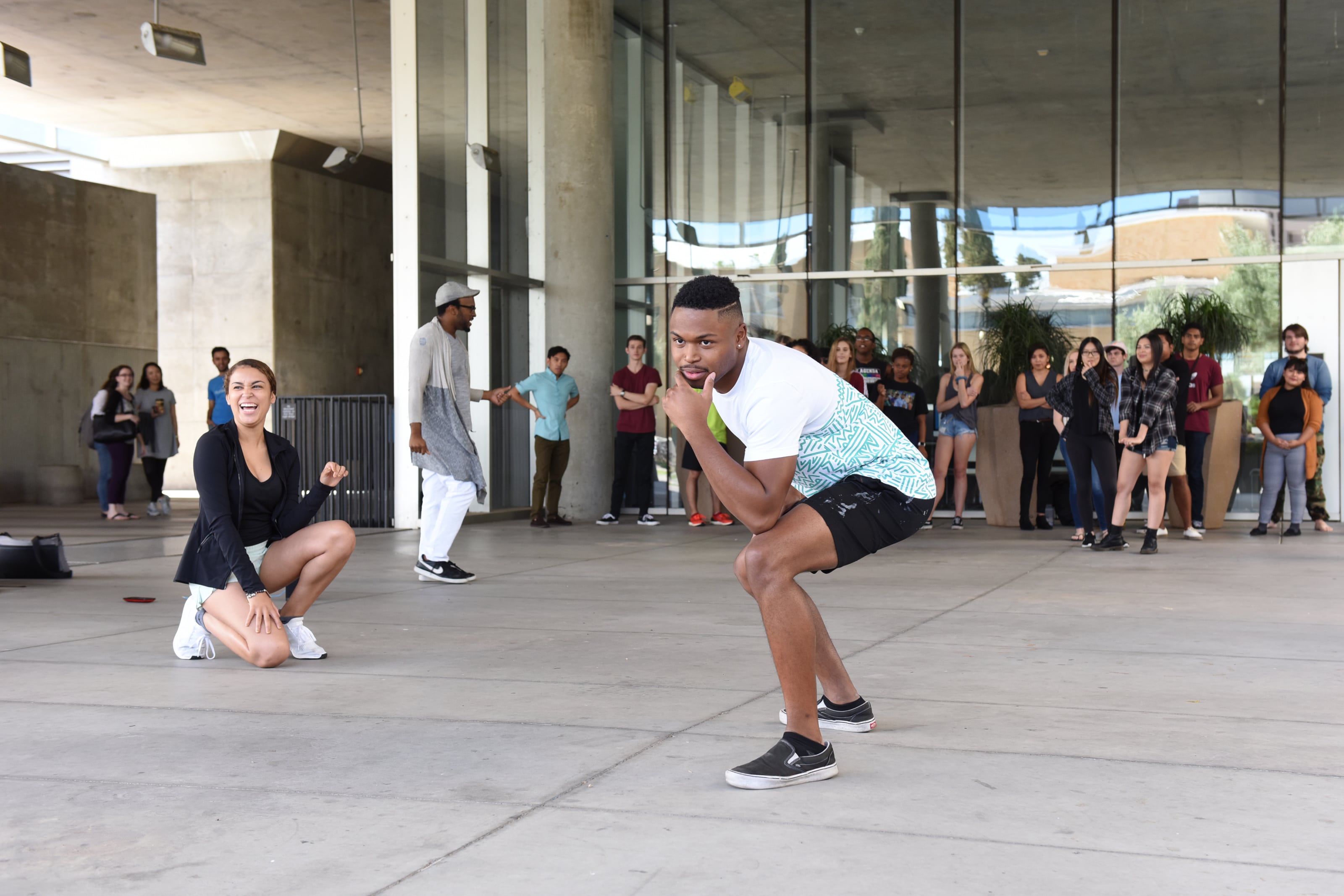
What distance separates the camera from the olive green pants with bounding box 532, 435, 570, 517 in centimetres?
1284

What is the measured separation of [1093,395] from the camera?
33.2ft

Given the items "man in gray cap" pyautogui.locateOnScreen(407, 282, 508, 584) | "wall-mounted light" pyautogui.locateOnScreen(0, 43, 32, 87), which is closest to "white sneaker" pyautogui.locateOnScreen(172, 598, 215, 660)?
"man in gray cap" pyautogui.locateOnScreen(407, 282, 508, 584)

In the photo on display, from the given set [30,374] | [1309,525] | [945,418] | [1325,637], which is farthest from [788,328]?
[30,374]

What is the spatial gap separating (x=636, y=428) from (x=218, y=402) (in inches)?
194

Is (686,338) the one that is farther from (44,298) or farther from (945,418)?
(44,298)

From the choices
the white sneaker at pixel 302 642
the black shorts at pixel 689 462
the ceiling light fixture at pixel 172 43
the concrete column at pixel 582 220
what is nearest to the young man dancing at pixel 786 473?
the white sneaker at pixel 302 642

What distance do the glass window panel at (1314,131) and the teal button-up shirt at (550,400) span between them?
7.40 metres

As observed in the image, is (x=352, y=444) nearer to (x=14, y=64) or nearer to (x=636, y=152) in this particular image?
(x=14, y=64)

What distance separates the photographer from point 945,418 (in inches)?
510

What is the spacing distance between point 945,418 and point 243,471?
8792mm

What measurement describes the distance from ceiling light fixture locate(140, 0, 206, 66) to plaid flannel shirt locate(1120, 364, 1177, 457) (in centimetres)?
817

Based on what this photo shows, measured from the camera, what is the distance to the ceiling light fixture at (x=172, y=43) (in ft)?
38.7

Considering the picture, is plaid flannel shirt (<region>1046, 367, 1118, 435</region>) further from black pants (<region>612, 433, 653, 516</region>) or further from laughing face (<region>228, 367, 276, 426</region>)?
laughing face (<region>228, 367, 276, 426</region>)

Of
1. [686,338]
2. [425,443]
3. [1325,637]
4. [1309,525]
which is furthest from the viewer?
[1309,525]
